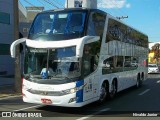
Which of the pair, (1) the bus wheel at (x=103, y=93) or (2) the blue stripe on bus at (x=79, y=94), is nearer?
(2) the blue stripe on bus at (x=79, y=94)

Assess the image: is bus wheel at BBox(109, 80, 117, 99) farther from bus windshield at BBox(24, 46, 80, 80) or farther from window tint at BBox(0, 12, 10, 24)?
window tint at BBox(0, 12, 10, 24)

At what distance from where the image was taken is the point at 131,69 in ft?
61.8

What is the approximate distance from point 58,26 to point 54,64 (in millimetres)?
1437

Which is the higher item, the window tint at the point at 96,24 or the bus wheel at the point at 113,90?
the window tint at the point at 96,24

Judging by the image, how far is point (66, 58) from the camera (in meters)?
11.3

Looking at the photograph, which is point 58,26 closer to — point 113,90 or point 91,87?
point 91,87

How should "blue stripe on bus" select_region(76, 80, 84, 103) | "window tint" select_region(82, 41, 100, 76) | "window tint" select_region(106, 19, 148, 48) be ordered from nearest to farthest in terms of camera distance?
"blue stripe on bus" select_region(76, 80, 84, 103), "window tint" select_region(82, 41, 100, 76), "window tint" select_region(106, 19, 148, 48)

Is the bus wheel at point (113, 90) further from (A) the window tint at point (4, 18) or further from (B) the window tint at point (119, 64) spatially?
(A) the window tint at point (4, 18)

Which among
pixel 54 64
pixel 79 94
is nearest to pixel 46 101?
pixel 79 94

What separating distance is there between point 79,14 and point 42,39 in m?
1.63

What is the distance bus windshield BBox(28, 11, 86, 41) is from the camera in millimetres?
11664

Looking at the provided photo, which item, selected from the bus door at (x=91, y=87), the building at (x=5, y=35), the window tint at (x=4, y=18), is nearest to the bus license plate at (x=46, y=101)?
the bus door at (x=91, y=87)

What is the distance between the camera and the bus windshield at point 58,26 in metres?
11.7

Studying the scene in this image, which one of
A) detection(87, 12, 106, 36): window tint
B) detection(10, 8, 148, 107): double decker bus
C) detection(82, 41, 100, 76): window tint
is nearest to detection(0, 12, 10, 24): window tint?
detection(10, 8, 148, 107): double decker bus
